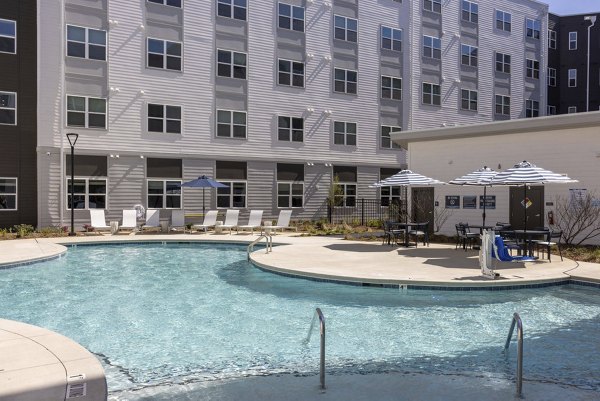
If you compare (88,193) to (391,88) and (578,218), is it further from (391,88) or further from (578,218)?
(578,218)

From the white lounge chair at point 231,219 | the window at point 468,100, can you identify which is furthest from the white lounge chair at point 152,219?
the window at point 468,100

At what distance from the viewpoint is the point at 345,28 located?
3147 centimetres

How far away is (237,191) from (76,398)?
2373cm

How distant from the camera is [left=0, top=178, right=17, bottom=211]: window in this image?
75.6 ft

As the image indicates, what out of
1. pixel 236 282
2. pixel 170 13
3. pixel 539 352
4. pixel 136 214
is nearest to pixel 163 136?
pixel 136 214

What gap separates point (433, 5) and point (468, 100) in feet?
23.6

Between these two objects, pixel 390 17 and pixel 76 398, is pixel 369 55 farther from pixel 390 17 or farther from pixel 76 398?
pixel 76 398

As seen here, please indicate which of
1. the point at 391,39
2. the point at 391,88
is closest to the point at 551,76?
the point at 391,39

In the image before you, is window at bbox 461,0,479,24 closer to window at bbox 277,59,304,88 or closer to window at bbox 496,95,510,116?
window at bbox 496,95,510,116

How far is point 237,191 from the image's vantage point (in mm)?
27938

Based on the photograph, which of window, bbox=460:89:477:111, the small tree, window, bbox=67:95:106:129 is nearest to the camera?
the small tree

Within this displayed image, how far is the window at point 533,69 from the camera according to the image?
132ft

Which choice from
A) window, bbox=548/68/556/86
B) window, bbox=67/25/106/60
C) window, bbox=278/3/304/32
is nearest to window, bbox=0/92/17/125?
window, bbox=67/25/106/60

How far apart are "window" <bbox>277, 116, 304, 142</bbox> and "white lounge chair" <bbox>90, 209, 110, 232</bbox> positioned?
11006 mm
